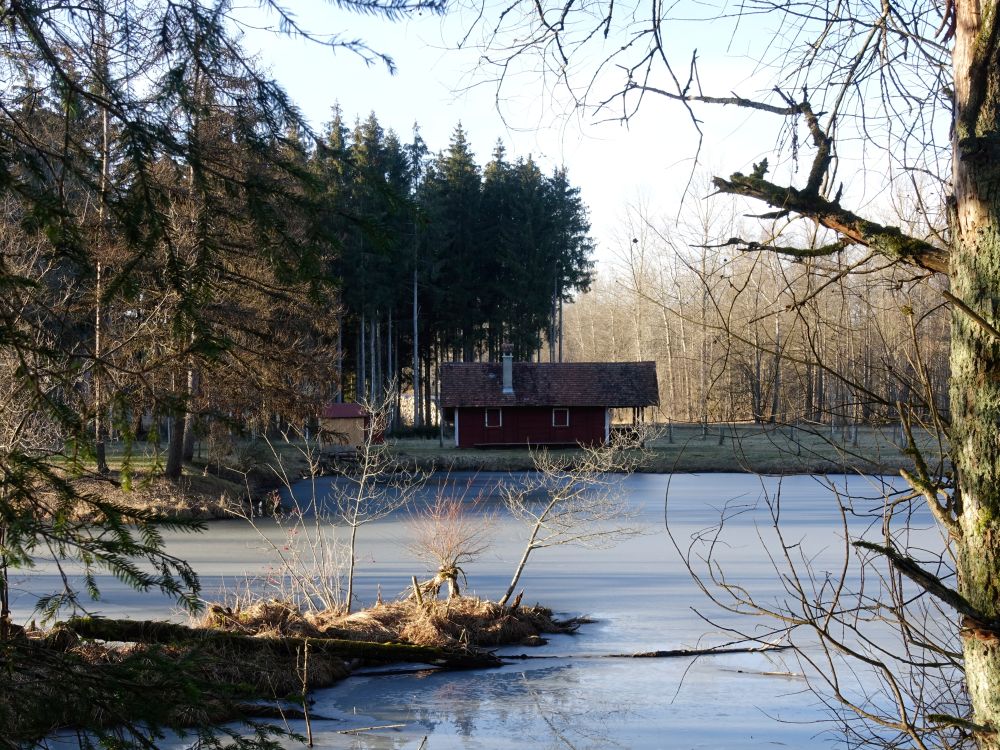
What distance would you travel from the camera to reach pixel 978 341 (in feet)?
8.59

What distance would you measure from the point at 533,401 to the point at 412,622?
28.3 metres

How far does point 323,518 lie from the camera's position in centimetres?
2375

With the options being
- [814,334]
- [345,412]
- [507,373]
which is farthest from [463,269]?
[814,334]

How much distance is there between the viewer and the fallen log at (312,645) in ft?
34.6

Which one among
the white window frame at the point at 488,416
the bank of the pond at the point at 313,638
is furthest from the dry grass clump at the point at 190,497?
the white window frame at the point at 488,416

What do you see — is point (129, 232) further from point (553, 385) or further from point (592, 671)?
Result: point (553, 385)

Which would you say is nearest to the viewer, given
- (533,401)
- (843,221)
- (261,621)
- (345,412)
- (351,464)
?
(843,221)

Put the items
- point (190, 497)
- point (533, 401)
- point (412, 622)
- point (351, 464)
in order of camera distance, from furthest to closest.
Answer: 1. point (533, 401)
2. point (351, 464)
3. point (190, 497)
4. point (412, 622)

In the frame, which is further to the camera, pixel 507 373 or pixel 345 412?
pixel 507 373

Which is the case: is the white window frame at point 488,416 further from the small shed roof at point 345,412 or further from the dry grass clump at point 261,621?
the dry grass clump at point 261,621

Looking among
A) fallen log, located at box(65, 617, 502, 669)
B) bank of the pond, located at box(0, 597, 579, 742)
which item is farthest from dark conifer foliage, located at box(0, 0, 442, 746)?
fallen log, located at box(65, 617, 502, 669)

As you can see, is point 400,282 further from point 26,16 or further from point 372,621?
point 26,16

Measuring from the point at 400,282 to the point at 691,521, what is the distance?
26.2 meters

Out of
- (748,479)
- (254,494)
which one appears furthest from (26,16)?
(748,479)
